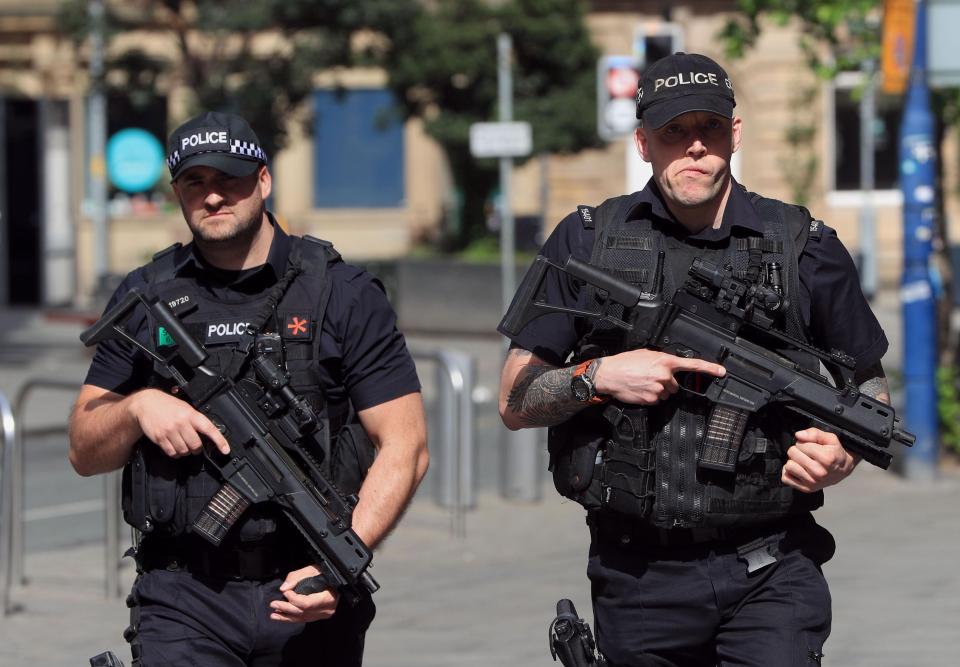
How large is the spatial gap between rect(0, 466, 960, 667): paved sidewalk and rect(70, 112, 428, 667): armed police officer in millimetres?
2885

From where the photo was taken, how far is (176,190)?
13.1 ft

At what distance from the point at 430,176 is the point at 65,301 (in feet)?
20.9

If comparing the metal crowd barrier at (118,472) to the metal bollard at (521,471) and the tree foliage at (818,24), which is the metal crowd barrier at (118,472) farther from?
the tree foliage at (818,24)

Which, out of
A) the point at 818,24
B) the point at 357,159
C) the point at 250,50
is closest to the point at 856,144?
the point at 357,159

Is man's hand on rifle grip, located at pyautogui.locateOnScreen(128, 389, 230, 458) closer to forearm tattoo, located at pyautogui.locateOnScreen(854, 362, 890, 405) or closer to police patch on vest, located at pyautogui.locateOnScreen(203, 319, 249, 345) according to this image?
police patch on vest, located at pyautogui.locateOnScreen(203, 319, 249, 345)

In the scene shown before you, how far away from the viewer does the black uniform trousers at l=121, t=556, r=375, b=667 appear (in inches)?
155

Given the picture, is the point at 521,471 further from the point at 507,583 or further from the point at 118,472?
the point at 118,472

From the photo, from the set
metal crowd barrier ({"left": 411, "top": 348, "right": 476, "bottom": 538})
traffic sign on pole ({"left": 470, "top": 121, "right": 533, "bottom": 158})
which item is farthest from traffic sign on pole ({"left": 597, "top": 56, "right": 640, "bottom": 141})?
metal crowd barrier ({"left": 411, "top": 348, "right": 476, "bottom": 538})

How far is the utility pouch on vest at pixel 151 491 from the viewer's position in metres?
3.94

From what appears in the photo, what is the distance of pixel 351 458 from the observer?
4090mm

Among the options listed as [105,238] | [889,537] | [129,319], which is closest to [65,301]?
[105,238]

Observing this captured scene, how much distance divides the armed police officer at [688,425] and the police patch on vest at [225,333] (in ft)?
2.12

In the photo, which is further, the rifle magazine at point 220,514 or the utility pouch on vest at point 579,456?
the utility pouch on vest at point 579,456

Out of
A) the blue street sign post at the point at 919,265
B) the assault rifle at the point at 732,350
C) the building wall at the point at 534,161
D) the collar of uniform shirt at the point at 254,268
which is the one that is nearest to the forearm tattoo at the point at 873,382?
the assault rifle at the point at 732,350
